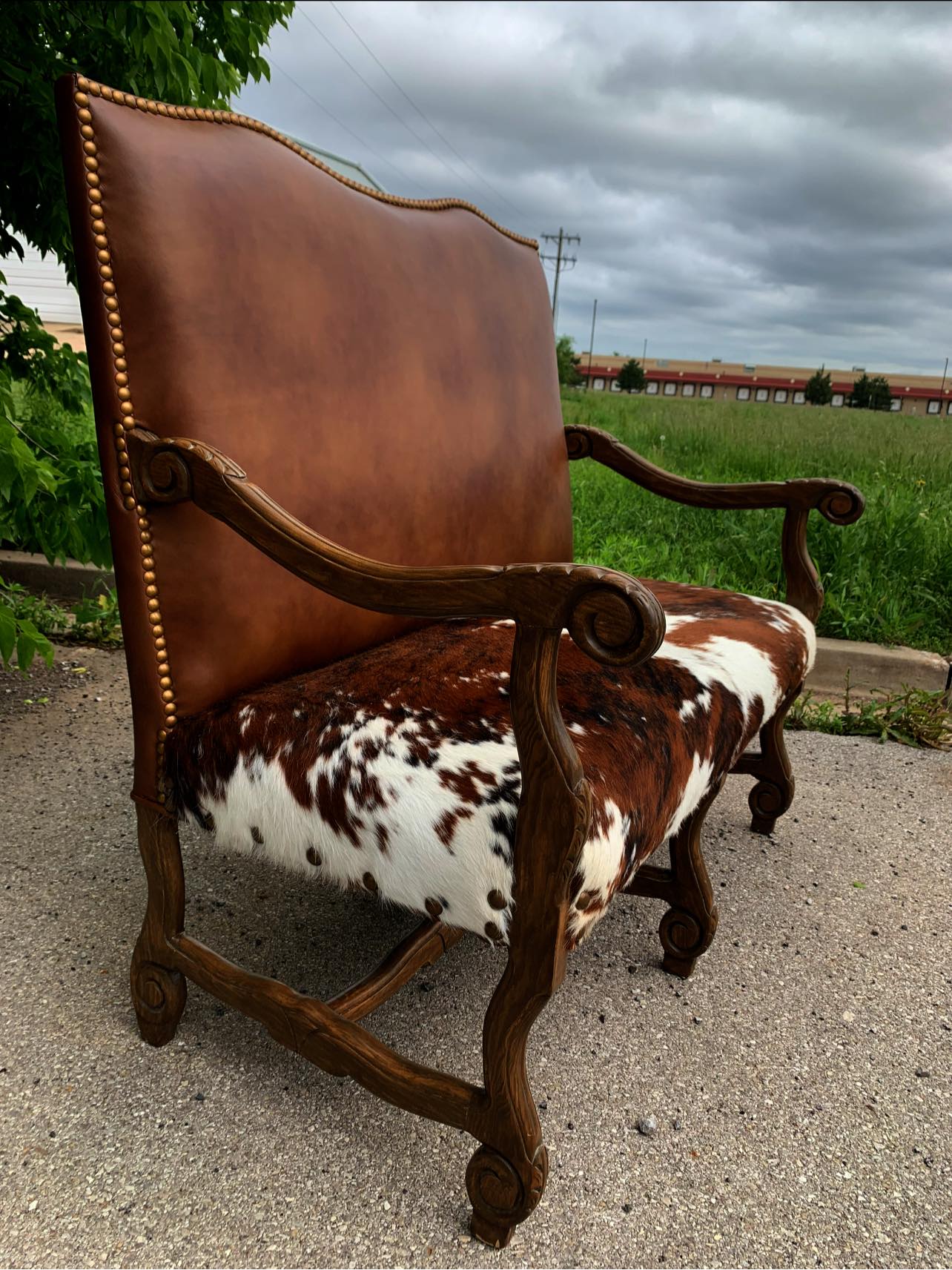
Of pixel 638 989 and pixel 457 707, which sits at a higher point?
pixel 457 707

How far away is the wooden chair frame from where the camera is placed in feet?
2.85

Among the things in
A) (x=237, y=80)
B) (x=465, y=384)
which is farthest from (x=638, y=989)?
(x=237, y=80)

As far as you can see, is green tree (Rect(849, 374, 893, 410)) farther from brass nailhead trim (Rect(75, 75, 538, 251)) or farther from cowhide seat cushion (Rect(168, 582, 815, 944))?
cowhide seat cushion (Rect(168, 582, 815, 944))

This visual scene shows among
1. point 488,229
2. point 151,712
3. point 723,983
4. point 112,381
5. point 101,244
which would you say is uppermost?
point 488,229

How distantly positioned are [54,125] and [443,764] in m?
2.04

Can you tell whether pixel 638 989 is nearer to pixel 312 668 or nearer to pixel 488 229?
pixel 312 668

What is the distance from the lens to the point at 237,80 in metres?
2.51

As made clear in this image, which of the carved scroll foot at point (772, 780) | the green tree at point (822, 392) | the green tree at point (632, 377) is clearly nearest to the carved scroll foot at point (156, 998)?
the carved scroll foot at point (772, 780)

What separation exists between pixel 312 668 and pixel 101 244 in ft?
2.03

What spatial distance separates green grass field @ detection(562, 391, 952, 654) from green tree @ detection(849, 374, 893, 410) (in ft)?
4.10

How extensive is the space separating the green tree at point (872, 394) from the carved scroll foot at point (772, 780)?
545cm

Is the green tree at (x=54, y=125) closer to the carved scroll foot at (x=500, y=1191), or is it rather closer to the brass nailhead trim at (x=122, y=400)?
the brass nailhead trim at (x=122, y=400)

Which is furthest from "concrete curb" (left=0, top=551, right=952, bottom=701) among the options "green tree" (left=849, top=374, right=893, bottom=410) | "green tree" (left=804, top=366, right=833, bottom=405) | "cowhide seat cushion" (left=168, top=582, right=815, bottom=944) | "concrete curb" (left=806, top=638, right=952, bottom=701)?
"green tree" (left=804, top=366, right=833, bottom=405)

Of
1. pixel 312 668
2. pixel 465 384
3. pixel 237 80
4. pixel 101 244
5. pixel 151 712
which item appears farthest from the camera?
pixel 237 80
